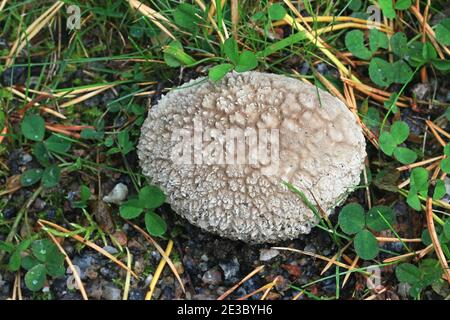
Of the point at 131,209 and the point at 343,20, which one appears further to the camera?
the point at 343,20

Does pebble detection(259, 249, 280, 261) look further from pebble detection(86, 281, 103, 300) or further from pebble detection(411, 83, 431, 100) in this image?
pebble detection(411, 83, 431, 100)

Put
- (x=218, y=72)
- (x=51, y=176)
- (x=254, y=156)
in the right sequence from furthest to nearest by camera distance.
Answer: (x=51, y=176)
(x=218, y=72)
(x=254, y=156)

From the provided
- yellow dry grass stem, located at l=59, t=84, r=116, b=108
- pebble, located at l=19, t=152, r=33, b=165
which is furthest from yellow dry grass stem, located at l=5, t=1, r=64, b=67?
pebble, located at l=19, t=152, r=33, b=165

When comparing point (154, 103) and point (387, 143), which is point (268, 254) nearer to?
point (387, 143)

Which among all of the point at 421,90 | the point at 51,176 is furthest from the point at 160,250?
the point at 421,90

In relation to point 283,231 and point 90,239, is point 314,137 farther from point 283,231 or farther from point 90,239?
point 90,239
